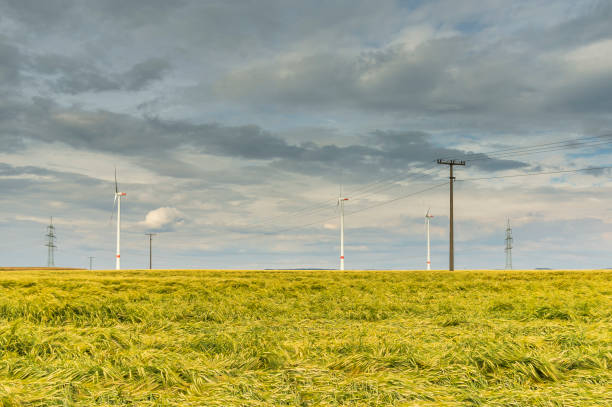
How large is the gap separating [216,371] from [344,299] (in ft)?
35.1

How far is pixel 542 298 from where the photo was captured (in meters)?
15.5

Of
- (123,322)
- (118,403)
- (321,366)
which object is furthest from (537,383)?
(123,322)

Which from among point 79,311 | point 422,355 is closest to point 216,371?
point 422,355

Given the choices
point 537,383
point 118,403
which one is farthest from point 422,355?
point 118,403

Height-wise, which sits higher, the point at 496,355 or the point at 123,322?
the point at 496,355

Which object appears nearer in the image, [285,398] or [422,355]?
[285,398]

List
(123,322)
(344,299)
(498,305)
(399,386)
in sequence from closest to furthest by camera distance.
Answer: (399,386), (123,322), (498,305), (344,299)

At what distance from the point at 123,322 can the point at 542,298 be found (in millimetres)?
13993

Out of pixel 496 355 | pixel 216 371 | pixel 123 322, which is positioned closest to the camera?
pixel 216 371

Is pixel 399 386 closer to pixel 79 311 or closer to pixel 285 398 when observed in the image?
pixel 285 398

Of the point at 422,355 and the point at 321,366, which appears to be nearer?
the point at 321,366

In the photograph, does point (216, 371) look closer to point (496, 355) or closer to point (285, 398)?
point (285, 398)

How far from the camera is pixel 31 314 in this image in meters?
12.3

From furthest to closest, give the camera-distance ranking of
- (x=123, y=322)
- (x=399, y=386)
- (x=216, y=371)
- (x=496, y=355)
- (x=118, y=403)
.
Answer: (x=123, y=322)
(x=496, y=355)
(x=216, y=371)
(x=399, y=386)
(x=118, y=403)
